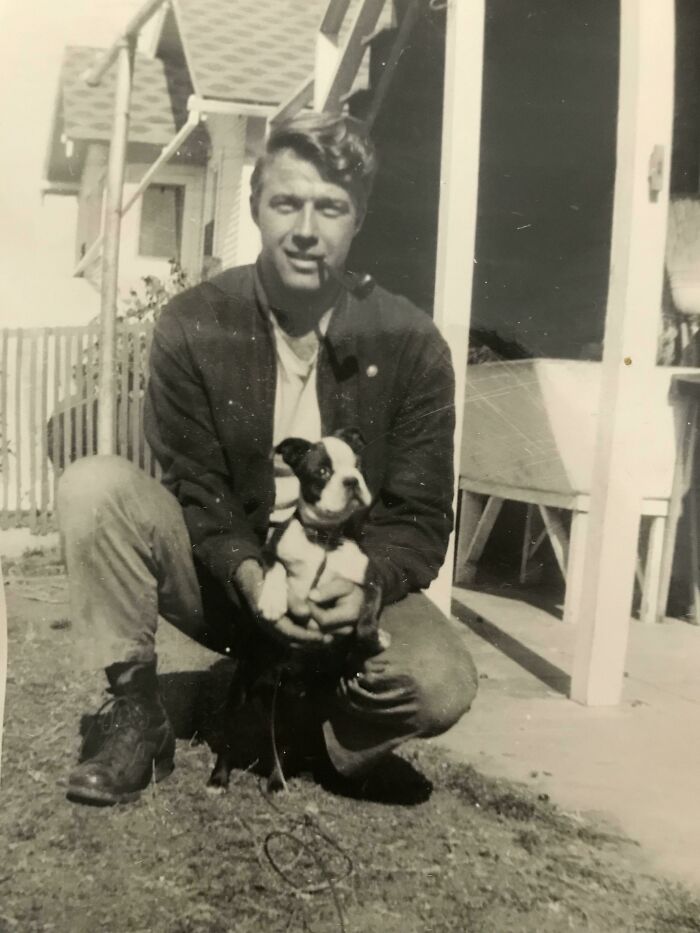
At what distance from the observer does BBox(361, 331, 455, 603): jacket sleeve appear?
6.75 ft

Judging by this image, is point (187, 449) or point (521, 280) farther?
point (521, 280)

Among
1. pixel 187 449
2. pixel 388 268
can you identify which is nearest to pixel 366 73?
pixel 388 268

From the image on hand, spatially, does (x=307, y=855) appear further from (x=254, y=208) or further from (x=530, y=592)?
(x=254, y=208)

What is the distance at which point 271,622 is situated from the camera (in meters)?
→ 2.00

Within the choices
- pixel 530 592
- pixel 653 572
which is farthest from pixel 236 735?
pixel 653 572

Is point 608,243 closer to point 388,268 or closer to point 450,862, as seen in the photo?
point 388,268

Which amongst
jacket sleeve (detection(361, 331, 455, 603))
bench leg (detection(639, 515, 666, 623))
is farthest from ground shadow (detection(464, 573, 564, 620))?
jacket sleeve (detection(361, 331, 455, 603))

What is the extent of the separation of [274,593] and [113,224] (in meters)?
0.90

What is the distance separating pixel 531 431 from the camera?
8.39 ft

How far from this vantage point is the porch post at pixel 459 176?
2.19 m

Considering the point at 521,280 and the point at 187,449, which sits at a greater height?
the point at 521,280

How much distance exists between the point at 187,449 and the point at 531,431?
3.34ft

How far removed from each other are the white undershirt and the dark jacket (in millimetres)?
16

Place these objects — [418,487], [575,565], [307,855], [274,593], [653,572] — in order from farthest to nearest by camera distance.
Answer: [575,565]
[653,572]
[418,487]
[274,593]
[307,855]
